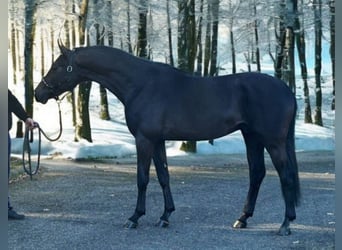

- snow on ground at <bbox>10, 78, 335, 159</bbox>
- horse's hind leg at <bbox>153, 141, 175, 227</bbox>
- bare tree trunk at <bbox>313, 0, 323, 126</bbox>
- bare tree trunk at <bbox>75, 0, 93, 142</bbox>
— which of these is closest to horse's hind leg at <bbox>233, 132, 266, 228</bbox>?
horse's hind leg at <bbox>153, 141, 175, 227</bbox>

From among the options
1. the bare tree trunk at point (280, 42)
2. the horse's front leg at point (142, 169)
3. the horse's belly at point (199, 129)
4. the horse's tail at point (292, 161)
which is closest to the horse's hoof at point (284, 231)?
the horse's tail at point (292, 161)

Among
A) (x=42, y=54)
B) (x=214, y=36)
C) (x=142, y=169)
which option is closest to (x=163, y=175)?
(x=142, y=169)

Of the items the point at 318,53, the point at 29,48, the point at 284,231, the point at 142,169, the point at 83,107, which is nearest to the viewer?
the point at 284,231

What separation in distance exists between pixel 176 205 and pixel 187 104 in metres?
1.48

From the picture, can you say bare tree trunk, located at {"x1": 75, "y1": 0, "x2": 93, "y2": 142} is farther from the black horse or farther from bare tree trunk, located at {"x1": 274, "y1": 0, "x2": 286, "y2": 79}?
the black horse

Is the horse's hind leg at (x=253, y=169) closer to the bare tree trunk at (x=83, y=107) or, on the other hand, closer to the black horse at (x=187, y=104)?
the black horse at (x=187, y=104)

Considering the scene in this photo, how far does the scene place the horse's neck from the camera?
16.7ft

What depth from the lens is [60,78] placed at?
203 inches

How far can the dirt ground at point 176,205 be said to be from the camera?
4730 mm

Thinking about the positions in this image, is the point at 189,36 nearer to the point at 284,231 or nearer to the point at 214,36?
the point at 214,36

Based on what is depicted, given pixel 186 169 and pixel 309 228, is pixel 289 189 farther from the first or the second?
pixel 186 169

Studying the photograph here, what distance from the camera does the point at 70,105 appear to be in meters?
8.59

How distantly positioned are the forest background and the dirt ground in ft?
1.97

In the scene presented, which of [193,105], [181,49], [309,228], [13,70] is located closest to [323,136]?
[181,49]
